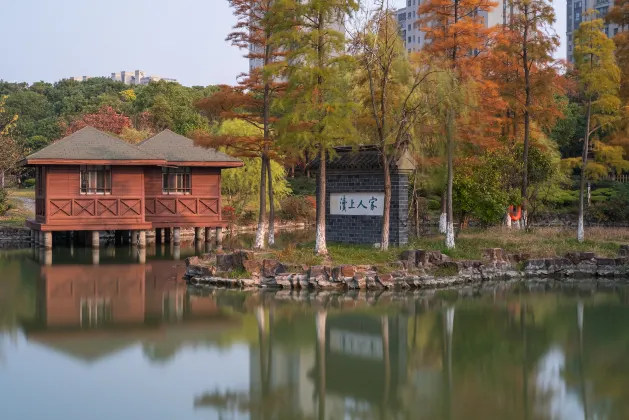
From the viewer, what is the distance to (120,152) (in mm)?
22531

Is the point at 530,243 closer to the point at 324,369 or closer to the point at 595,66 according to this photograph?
the point at 595,66

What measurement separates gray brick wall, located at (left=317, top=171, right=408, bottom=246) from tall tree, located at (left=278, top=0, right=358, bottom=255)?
139cm

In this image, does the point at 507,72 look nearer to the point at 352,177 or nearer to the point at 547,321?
the point at 352,177

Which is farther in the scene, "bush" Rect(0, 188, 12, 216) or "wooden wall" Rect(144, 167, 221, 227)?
"bush" Rect(0, 188, 12, 216)

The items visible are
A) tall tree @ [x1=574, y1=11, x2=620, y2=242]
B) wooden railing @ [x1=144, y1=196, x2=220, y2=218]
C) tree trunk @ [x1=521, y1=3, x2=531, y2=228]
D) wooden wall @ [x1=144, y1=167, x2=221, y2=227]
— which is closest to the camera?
tall tree @ [x1=574, y1=11, x2=620, y2=242]

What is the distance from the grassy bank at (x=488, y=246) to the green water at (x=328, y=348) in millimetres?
1540

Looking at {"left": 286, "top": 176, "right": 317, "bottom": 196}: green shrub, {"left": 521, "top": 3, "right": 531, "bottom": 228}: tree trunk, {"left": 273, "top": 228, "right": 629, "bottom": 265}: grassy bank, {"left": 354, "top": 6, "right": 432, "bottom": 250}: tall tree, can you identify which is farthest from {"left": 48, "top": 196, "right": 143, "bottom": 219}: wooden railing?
{"left": 286, "top": 176, "right": 317, "bottom": 196}: green shrub

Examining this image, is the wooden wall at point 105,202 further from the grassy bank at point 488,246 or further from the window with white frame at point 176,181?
the grassy bank at point 488,246

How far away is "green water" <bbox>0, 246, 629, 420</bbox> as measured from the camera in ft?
24.4

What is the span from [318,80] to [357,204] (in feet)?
11.5

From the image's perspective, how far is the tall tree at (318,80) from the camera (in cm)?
1599

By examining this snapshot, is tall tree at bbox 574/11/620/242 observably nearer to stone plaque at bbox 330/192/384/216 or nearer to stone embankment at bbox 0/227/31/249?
stone plaque at bbox 330/192/384/216

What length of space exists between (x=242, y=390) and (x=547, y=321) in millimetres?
6518

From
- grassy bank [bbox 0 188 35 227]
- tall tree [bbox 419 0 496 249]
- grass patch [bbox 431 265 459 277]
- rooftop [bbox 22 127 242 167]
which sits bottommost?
grass patch [bbox 431 265 459 277]
